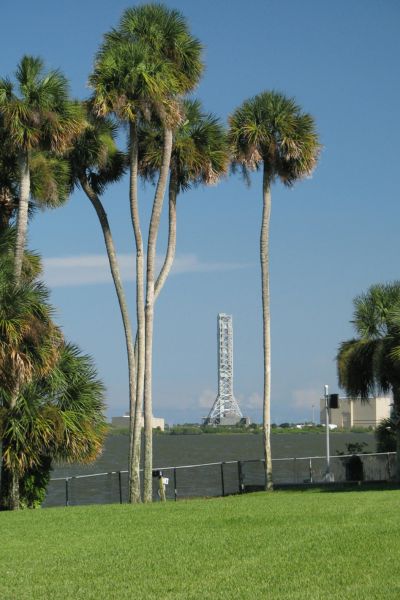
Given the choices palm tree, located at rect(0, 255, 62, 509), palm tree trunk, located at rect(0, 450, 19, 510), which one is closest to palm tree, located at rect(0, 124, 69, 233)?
palm tree, located at rect(0, 255, 62, 509)

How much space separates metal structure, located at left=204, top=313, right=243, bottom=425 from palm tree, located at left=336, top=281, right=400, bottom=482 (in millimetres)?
130073

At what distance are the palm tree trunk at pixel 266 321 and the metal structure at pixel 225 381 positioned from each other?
5182 inches

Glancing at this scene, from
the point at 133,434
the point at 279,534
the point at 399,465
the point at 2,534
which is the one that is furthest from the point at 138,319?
the point at 279,534

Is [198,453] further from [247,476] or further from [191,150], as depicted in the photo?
[191,150]

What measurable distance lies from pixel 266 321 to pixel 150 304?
15.2ft

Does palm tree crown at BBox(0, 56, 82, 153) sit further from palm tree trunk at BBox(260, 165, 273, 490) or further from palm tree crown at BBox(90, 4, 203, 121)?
palm tree trunk at BBox(260, 165, 273, 490)

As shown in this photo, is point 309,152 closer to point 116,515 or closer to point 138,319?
point 138,319

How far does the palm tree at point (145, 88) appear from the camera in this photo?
98.7ft

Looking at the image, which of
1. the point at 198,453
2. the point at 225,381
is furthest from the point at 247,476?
the point at 225,381

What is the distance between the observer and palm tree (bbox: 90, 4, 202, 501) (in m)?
30.1

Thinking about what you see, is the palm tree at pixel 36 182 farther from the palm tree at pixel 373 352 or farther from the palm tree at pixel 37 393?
the palm tree at pixel 373 352

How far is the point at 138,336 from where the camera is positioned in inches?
1227

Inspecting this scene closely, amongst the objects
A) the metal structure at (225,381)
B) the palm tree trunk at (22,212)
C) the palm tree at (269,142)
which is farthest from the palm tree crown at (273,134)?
the metal structure at (225,381)

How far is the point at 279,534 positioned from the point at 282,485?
676 inches
